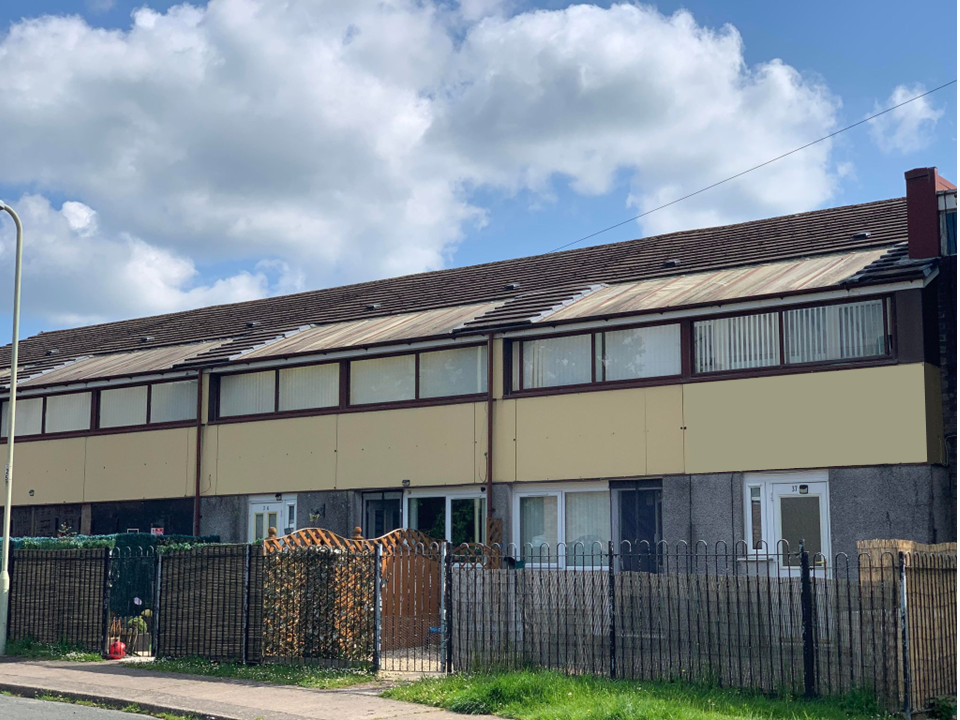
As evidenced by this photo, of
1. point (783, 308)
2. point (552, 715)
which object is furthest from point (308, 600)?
point (783, 308)

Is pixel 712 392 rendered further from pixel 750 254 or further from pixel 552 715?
pixel 552 715

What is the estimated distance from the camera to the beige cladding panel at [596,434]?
18562mm

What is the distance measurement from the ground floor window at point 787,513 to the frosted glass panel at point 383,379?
686 cm

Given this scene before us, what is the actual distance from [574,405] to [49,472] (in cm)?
1355

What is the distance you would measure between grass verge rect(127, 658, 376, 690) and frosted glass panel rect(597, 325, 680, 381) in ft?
22.5

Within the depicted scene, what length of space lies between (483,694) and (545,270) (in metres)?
13.7

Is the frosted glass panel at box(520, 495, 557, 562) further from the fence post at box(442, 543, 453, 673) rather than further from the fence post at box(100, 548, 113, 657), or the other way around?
the fence post at box(100, 548, 113, 657)

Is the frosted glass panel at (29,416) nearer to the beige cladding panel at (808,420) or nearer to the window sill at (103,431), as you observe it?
the window sill at (103,431)

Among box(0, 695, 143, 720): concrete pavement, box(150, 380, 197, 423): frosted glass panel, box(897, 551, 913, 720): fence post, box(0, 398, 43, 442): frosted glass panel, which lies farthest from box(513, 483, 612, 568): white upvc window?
box(0, 398, 43, 442): frosted glass panel

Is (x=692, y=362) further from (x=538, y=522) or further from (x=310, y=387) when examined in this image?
(x=310, y=387)

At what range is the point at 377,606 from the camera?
1523 centimetres

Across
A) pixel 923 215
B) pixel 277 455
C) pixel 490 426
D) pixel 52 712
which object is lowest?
pixel 52 712

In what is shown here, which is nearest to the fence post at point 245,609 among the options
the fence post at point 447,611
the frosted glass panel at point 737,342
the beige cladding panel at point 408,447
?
the fence post at point 447,611

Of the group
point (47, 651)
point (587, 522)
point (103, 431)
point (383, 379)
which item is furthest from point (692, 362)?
point (103, 431)
